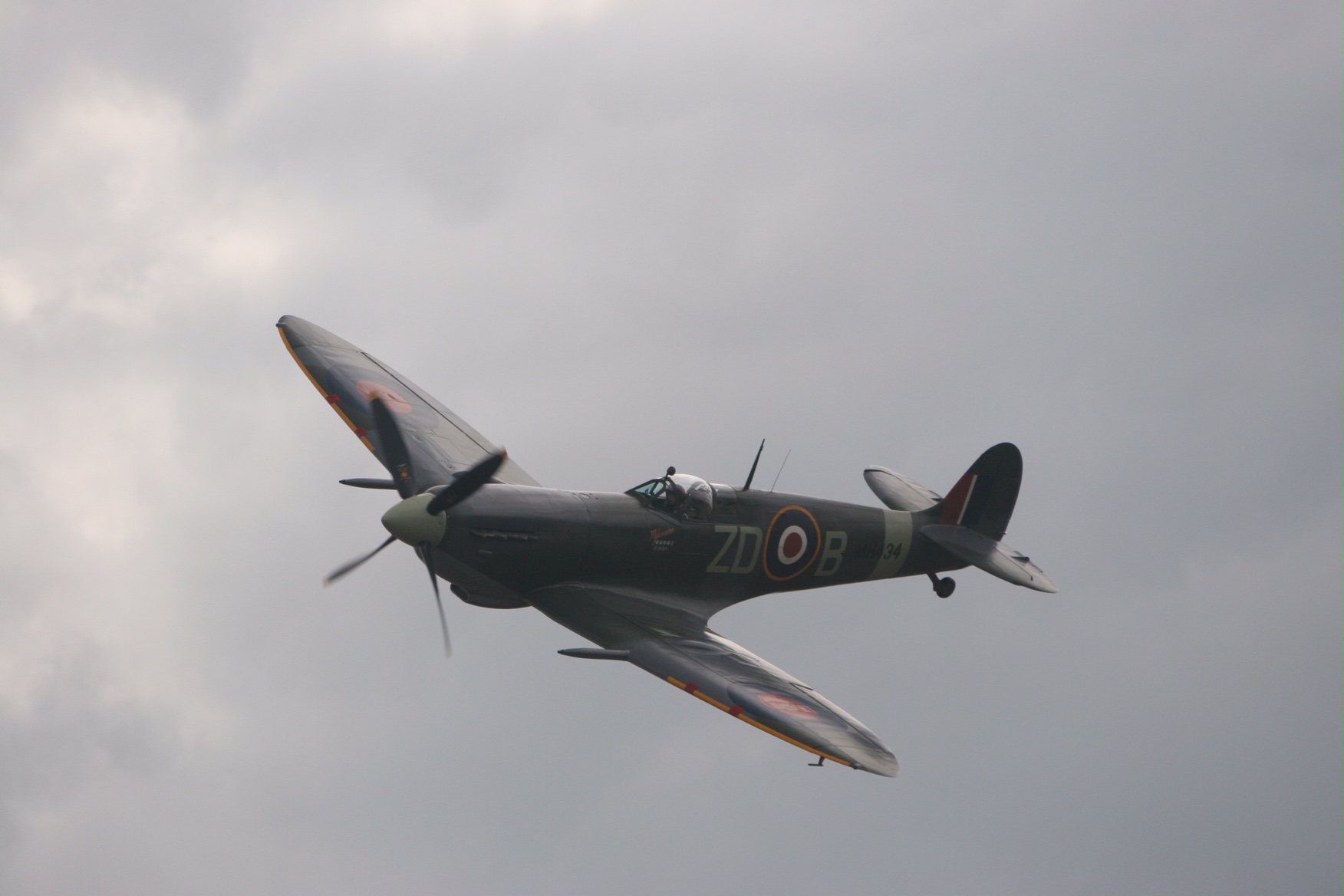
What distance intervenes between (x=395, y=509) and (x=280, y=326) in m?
8.93

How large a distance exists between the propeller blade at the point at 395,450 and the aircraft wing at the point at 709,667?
260cm

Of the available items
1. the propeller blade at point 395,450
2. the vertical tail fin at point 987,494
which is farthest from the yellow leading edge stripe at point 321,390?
the vertical tail fin at point 987,494

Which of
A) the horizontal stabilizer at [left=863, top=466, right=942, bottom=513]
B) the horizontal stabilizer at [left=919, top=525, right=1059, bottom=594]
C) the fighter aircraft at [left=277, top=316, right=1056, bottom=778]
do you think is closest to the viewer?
the fighter aircraft at [left=277, top=316, right=1056, bottom=778]

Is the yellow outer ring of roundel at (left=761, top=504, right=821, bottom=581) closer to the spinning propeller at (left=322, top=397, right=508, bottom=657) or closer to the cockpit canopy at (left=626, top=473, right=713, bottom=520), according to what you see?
the cockpit canopy at (left=626, top=473, right=713, bottom=520)

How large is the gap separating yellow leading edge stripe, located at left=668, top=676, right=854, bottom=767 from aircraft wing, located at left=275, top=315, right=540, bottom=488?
602cm

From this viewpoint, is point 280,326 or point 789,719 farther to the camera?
point 280,326

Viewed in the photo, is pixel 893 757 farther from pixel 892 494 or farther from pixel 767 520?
pixel 892 494

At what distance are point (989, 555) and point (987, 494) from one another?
45.9 inches

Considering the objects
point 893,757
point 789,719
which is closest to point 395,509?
point 789,719

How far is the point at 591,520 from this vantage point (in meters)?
19.4

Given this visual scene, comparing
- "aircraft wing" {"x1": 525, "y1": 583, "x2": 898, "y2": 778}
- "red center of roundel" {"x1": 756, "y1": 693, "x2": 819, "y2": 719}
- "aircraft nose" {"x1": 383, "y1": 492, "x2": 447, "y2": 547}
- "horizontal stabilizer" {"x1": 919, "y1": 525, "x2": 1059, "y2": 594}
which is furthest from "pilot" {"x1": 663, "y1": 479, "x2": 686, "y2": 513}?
"horizontal stabilizer" {"x1": 919, "y1": 525, "x2": 1059, "y2": 594}

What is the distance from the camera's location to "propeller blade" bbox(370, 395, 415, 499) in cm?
1920

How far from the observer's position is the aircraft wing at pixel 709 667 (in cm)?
1636

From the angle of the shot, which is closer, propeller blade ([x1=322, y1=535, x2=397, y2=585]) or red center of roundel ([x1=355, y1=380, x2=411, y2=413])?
propeller blade ([x1=322, y1=535, x2=397, y2=585])
